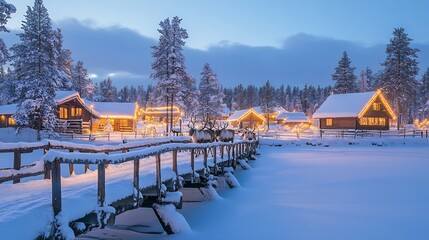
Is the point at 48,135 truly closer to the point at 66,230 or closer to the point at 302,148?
the point at 302,148

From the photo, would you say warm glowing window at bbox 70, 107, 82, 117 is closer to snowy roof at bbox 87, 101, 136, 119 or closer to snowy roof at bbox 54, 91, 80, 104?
snowy roof at bbox 54, 91, 80, 104

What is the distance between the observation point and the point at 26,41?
117ft

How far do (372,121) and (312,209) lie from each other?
140 ft

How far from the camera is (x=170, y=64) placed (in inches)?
1699

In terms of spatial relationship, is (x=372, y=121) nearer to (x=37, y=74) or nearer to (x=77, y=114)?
(x=77, y=114)

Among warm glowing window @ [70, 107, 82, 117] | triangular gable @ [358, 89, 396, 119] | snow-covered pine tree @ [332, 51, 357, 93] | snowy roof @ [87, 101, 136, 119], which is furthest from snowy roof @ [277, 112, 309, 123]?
warm glowing window @ [70, 107, 82, 117]

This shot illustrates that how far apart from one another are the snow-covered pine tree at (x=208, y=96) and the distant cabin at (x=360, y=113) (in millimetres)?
15694

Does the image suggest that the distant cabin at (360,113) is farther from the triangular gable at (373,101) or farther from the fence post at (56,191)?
the fence post at (56,191)

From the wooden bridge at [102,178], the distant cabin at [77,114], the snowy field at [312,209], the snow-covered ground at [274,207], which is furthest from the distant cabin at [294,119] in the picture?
the wooden bridge at [102,178]

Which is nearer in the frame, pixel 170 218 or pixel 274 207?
pixel 170 218

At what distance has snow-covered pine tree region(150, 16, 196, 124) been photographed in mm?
42750

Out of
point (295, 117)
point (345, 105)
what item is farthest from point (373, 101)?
point (295, 117)

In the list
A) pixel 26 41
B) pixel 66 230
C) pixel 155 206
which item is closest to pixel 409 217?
pixel 155 206

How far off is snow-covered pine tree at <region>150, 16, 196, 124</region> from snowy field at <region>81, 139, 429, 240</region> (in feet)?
77.5
